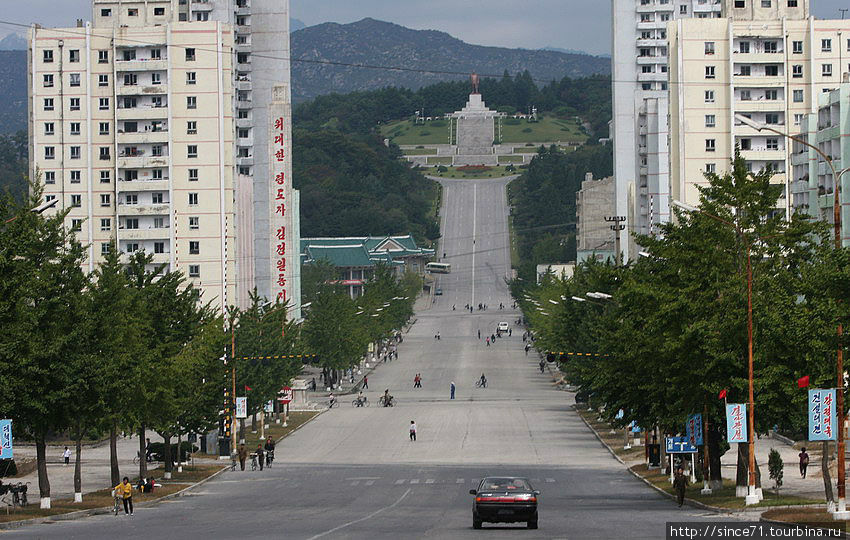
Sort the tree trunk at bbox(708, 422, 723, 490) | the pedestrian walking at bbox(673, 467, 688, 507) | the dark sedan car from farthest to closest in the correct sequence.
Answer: the tree trunk at bbox(708, 422, 723, 490), the pedestrian walking at bbox(673, 467, 688, 507), the dark sedan car

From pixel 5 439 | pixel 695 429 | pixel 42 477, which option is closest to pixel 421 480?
pixel 695 429

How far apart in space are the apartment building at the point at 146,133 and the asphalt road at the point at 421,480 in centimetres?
2203

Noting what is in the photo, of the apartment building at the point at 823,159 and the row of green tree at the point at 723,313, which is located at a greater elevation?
the apartment building at the point at 823,159

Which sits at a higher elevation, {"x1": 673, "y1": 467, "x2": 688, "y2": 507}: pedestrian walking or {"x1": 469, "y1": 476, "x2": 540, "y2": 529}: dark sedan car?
{"x1": 469, "y1": 476, "x2": 540, "y2": 529}: dark sedan car

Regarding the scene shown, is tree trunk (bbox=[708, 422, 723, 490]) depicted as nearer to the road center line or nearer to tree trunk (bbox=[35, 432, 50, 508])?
the road center line

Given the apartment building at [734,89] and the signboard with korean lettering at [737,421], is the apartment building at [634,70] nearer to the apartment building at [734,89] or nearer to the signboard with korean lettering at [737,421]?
the apartment building at [734,89]

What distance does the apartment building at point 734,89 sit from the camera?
447ft

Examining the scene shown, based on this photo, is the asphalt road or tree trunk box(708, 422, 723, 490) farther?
tree trunk box(708, 422, 723, 490)

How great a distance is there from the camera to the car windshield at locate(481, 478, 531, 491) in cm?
4405

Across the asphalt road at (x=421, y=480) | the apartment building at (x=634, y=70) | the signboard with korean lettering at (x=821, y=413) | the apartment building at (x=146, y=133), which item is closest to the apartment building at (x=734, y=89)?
the asphalt road at (x=421, y=480)

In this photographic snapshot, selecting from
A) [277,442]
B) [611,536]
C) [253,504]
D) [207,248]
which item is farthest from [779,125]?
[611,536]

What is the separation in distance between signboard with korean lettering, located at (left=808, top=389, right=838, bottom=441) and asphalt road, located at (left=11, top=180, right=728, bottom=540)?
186 inches

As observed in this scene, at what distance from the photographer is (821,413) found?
146 ft

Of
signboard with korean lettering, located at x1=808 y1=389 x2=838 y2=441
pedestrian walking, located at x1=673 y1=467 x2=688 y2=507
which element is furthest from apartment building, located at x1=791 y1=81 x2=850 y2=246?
signboard with korean lettering, located at x1=808 y1=389 x2=838 y2=441
